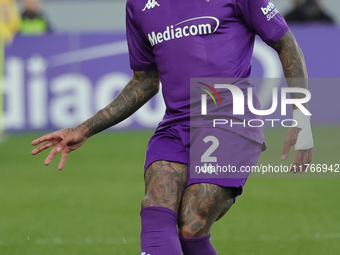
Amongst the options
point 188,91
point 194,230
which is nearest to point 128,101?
point 188,91

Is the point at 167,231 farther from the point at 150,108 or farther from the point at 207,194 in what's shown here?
the point at 150,108

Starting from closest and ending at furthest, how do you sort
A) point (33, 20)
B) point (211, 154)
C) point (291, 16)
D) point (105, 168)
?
1. point (211, 154)
2. point (105, 168)
3. point (33, 20)
4. point (291, 16)

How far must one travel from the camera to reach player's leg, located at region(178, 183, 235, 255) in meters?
3.84

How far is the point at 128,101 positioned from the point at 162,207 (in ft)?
3.20

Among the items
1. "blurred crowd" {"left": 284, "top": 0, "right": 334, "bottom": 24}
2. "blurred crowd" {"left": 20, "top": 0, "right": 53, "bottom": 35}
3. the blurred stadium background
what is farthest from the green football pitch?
"blurred crowd" {"left": 284, "top": 0, "right": 334, "bottom": 24}

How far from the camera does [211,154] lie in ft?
13.3

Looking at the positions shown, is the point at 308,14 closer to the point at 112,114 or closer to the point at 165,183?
the point at 112,114

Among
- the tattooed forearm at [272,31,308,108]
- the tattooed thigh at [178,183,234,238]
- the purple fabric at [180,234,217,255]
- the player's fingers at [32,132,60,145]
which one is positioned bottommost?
the purple fabric at [180,234,217,255]

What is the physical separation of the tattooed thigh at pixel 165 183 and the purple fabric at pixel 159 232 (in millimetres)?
47

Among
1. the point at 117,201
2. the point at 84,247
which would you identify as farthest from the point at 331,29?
the point at 84,247

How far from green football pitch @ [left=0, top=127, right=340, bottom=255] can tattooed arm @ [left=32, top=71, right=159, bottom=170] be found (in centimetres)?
100

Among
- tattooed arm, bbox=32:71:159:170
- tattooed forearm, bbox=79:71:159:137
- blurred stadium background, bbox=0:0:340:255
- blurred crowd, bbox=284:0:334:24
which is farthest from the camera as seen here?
blurred crowd, bbox=284:0:334:24

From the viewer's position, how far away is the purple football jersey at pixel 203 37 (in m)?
4.10

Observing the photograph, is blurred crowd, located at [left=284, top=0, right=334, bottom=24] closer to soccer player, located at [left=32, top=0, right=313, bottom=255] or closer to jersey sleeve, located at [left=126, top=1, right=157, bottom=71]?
jersey sleeve, located at [left=126, top=1, right=157, bottom=71]
